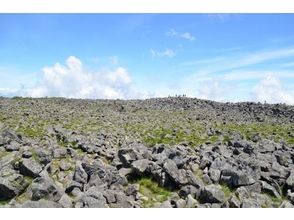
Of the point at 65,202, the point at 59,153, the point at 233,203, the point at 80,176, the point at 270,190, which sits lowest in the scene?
the point at 65,202

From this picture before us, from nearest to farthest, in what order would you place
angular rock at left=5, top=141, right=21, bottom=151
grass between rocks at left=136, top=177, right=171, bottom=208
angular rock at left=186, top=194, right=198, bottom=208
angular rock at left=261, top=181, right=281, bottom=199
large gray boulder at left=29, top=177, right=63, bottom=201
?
large gray boulder at left=29, top=177, right=63, bottom=201
angular rock at left=186, top=194, right=198, bottom=208
grass between rocks at left=136, top=177, right=171, bottom=208
angular rock at left=261, top=181, right=281, bottom=199
angular rock at left=5, top=141, right=21, bottom=151

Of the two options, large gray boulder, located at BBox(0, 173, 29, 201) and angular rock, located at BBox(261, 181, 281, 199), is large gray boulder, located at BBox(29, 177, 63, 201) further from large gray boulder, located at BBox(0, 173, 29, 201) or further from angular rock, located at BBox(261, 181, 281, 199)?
angular rock, located at BBox(261, 181, 281, 199)

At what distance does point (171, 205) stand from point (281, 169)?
7573 mm

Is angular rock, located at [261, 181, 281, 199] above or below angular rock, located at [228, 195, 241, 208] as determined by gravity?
above

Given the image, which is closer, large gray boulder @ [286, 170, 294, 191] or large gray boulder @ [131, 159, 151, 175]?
large gray boulder @ [286, 170, 294, 191]

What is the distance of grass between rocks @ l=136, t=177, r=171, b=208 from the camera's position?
647 inches

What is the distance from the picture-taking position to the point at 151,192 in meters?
17.7

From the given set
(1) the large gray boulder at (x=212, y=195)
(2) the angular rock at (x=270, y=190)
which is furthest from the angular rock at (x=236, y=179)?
(1) the large gray boulder at (x=212, y=195)

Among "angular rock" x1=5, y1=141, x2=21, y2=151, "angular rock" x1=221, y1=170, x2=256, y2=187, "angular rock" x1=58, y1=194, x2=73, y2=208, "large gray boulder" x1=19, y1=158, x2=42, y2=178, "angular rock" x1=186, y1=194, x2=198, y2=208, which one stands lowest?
"angular rock" x1=58, y1=194, x2=73, y2=208

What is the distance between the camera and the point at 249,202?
1441cm

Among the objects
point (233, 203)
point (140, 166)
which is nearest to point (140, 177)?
point (140, 166)

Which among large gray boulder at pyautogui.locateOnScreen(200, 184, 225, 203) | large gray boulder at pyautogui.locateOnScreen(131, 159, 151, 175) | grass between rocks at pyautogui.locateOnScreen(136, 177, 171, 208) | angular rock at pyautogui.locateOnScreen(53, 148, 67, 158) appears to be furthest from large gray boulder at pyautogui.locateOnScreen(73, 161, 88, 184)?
large gray boulder at pyautogui.locateOnScreen(200, 184, 225, 203)

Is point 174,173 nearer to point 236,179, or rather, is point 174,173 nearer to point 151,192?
point 151,192

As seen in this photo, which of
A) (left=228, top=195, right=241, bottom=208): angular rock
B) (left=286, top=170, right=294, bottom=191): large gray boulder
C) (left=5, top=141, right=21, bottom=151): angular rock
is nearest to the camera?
(left=228, top=195, right=241, bottom=208): angular rock
